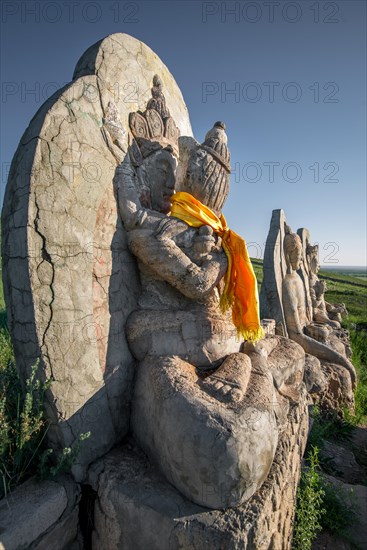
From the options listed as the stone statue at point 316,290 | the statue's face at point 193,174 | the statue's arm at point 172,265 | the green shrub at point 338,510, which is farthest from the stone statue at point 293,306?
the statue's arm at point 172,265

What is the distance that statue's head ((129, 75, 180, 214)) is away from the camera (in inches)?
90.0

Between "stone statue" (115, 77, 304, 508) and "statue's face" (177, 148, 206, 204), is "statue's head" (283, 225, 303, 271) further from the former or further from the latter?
"statue's face" (177, 148, 206, 204)

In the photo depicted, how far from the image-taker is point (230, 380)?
1.84 metres

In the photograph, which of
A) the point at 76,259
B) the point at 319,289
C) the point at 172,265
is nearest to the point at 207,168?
the point at 172,265

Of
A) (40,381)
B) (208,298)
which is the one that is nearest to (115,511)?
(40,381)

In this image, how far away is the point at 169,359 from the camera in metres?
1.93

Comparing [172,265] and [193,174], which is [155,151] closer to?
[193,174]

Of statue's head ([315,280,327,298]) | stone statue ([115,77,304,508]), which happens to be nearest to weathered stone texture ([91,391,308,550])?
stone statue ([115,77,304,508])

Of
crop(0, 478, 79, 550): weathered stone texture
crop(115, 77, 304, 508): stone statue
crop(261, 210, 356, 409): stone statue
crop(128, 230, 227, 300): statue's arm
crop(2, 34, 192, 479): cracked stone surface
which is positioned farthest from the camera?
crop(261, 210, 356, 409): stone statue

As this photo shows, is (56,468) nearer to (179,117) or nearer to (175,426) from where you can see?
(175,426)

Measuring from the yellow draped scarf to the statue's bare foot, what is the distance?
19 cm

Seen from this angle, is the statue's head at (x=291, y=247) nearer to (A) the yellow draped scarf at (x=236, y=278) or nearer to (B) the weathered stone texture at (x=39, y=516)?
(A) the yellow draped scarf at (x=236, y=278)

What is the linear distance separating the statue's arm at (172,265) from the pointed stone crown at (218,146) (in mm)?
690

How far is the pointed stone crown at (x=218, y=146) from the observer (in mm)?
2236
